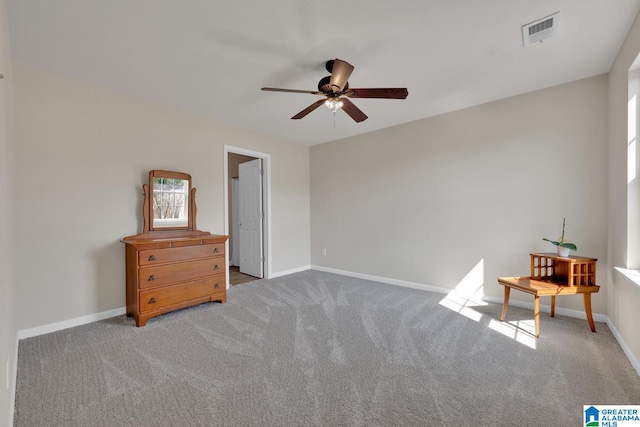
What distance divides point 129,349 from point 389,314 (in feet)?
8.37

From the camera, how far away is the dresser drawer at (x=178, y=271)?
2809mm

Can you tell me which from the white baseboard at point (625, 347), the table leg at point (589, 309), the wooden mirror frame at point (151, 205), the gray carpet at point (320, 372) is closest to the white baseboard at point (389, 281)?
the gray carpet at point (320, 372)

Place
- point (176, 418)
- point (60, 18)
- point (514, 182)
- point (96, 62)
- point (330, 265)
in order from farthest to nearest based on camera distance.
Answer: point (330, 265), point (514, 182), point (96, 62), point (60, 18), point (176, 418)

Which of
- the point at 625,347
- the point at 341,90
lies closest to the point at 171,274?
the point at 341,90

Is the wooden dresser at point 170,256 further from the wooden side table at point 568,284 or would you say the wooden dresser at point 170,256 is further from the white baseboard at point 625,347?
the white baseboard at point 625,347

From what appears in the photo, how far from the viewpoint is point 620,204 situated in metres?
2.39

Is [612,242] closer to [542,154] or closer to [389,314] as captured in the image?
[542,154]

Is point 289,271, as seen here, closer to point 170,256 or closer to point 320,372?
point 170,256

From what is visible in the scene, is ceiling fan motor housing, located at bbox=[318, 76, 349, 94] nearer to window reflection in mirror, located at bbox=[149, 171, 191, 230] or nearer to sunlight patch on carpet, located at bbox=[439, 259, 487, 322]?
window reflection in mirror, located at bbox=[149, 171, 191, 230]

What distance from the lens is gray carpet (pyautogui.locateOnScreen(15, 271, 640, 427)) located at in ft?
5.14

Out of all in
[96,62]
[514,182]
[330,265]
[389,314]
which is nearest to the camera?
[96,62]

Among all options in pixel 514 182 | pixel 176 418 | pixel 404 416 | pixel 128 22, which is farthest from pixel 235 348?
pixel 514 182

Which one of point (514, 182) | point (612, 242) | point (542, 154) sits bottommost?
point (612, 242)

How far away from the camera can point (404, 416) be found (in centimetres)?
154
